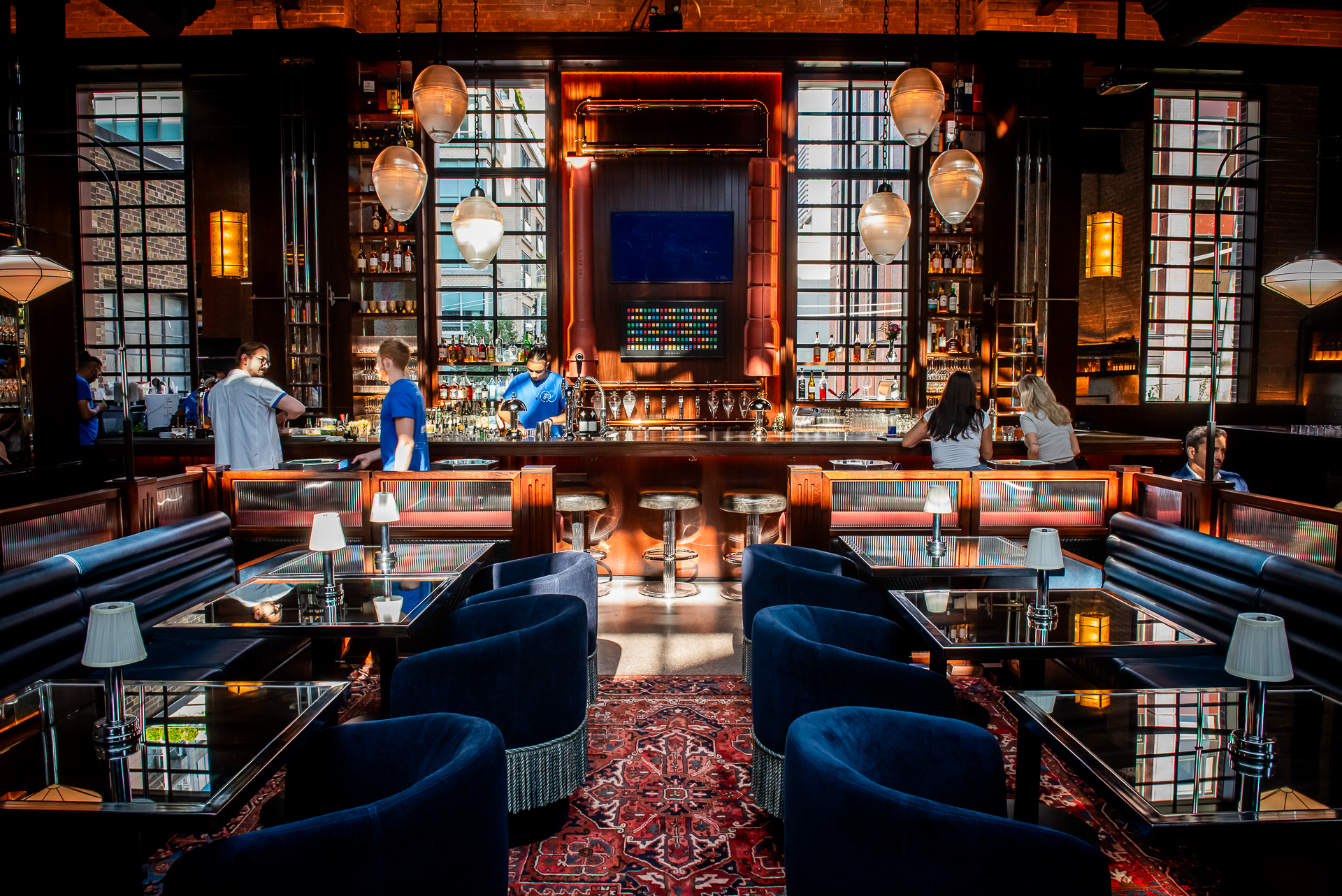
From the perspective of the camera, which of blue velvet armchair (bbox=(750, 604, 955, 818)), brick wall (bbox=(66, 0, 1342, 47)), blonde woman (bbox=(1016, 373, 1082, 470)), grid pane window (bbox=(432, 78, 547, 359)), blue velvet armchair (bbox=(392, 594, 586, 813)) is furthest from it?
grid pane window (bbox=(432, 78, 547, 359))

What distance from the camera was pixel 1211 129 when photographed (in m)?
9.66

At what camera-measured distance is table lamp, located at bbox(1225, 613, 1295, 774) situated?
1702 mm

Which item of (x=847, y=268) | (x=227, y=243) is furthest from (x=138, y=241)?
(x=847, y=268)

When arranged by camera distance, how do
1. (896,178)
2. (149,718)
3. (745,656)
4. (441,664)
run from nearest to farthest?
(149,718) → (441,664) → (745,656) → (896,178)

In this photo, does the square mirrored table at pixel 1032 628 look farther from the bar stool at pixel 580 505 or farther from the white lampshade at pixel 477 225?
the white lampshade at pixel 477 225

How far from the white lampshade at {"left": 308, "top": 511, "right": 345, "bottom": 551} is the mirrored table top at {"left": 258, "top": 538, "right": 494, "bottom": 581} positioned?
294 mm

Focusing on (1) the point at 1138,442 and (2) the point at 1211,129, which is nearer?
(1) the point at 1138,442

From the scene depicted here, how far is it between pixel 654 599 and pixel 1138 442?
379 centimetres

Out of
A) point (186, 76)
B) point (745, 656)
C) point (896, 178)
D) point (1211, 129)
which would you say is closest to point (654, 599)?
point (745, 656)

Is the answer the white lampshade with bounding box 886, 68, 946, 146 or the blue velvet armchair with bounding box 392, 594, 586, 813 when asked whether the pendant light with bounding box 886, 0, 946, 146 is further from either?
the blue velvet armchair with bounding box 392, 594, 586, 813

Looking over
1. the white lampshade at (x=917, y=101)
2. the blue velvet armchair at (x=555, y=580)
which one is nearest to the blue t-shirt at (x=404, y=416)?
the blue velvet armchair at (x=555, y=580)

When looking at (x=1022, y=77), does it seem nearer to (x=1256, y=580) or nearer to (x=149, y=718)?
(x=1256, y=580)

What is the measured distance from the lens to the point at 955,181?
4.72 meters

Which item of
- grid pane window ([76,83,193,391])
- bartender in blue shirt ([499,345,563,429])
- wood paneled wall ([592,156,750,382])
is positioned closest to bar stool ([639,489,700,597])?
bartender in blue shirt ([499,345,563,429])
